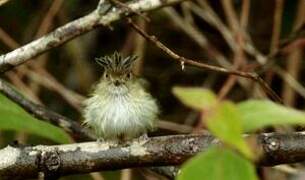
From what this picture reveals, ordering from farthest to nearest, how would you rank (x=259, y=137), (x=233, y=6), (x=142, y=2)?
1. (x=233, y=6)
2. (x=142, y=2)
3. (x=259, y=137)

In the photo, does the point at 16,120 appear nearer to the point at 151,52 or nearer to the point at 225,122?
the point at 225,122

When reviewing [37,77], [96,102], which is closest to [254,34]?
[37,77]

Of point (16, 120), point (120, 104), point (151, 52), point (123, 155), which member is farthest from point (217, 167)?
point (151, 52)

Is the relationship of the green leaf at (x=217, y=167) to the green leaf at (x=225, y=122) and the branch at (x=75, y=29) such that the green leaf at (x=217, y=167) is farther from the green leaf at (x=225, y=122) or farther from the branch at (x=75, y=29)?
the branch at (x=75, y=29)

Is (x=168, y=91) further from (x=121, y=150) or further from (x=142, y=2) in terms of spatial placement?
(x=121, y=150)

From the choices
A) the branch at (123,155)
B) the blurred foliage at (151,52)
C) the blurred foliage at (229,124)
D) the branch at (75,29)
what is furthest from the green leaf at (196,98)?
the blurred foliage at (151,52)

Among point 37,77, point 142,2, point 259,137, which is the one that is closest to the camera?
point 259,137
